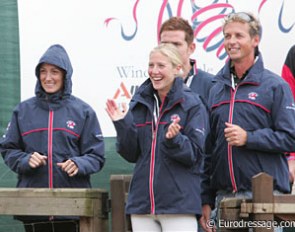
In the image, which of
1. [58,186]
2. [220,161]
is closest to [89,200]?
[58,186]

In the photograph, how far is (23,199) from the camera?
5.76m

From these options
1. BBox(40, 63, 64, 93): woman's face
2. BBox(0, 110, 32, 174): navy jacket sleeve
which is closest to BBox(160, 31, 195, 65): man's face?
BBox(40, 63, 64, 93): woman's face

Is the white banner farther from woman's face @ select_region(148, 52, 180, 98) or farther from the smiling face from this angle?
woman's face @ select_region(148, 52, 180, 98)

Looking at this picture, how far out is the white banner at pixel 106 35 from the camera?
7.10 meters

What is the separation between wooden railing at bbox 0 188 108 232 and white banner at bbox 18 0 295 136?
1429mm

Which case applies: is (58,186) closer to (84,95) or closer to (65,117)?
(65,117)

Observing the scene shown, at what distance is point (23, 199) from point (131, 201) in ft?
2.45

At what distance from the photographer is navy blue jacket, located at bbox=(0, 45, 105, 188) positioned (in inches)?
234

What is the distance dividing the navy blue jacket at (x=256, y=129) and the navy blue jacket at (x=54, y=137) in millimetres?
846

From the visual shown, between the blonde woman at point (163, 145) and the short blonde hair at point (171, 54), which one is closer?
the blonde woman at point (163, 145)

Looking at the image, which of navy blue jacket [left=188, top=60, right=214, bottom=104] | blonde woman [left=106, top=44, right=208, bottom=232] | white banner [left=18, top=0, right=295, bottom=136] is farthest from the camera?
white banner [left=18, top=0, right=295, bottom=136]

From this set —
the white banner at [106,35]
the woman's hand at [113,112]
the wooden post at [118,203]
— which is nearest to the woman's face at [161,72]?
the woman's hand at [113,112]

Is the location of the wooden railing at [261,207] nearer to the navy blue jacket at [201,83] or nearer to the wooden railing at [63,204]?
the wooden railing at [63,204]

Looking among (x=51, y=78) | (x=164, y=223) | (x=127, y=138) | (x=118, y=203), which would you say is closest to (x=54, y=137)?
(x=51, y=78)
